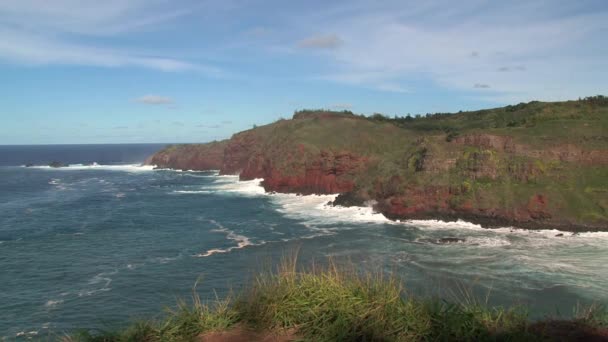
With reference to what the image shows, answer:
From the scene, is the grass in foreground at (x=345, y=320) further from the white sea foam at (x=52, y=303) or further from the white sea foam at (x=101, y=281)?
the white sea foam at (x=101, y=281)

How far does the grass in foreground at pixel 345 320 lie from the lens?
8.81 m

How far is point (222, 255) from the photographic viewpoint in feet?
108

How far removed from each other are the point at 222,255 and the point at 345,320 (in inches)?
989

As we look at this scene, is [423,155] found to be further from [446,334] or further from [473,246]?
[446,334]

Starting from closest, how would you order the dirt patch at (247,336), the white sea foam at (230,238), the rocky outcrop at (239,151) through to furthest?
the dirt patch at (247,336) < the white sea foam at (230,238) < the rocky outcrop at (239,151)

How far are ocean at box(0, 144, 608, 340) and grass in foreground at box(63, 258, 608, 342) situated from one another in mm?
3159

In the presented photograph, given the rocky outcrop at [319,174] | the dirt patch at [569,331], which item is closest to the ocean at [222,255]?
the dirt patch at [569,331]

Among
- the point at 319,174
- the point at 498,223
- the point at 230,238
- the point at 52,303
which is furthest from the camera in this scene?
the point at 319,174

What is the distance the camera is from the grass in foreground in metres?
8.81

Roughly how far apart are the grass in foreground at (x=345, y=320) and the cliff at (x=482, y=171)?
33941 mm

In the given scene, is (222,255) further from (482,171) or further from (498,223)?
(482,171)

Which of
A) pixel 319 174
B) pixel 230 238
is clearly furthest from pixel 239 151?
pixel 230 238

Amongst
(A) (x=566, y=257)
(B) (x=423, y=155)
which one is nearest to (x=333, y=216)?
(B) (x=423, y=155)

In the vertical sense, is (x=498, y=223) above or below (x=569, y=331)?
below
